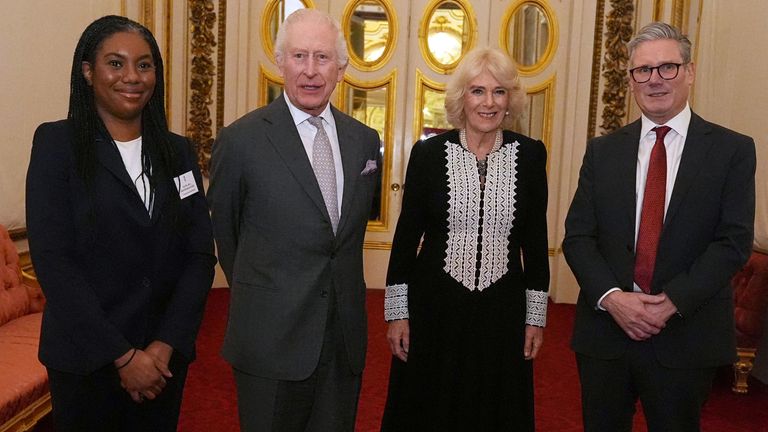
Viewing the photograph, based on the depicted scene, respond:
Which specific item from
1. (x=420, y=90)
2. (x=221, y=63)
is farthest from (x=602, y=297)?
(x=221, y=63)

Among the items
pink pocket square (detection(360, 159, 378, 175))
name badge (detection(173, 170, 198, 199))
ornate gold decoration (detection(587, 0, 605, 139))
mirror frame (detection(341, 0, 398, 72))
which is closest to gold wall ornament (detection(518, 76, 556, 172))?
ornate gold decoration (detection(587, 0, 605, 139))

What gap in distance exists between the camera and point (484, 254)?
2.29 m

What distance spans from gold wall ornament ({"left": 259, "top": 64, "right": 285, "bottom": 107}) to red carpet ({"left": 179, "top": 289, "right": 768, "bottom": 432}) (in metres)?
2.42

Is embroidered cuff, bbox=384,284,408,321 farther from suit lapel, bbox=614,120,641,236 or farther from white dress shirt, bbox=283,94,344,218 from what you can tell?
suit lapel, bbox=614,120,641,236

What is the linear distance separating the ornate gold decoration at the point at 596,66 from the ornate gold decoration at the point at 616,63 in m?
0.05

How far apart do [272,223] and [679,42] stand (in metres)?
1.31

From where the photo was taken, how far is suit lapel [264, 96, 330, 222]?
195cm

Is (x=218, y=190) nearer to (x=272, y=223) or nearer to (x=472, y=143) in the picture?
(x=272, y=223)

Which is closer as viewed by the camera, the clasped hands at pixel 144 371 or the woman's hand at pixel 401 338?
the clasped hands at pixel 144 371

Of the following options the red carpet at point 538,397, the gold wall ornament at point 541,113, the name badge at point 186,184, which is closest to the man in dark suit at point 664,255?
the name badge at point 186,184

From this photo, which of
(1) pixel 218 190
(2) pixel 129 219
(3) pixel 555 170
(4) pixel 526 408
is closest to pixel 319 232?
(1) pixel 218 190

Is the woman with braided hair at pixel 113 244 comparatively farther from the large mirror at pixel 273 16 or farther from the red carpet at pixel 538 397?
the large mirror at pixel 273 16

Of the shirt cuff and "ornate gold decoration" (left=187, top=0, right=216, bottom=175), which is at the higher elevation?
"ornate gold decoration" (left=187, top=0, right=216, bottom=175)

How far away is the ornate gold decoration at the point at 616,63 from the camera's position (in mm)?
6156
